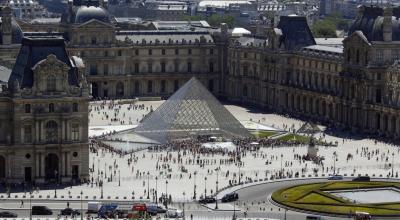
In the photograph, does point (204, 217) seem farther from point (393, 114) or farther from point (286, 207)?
point (393, 114)

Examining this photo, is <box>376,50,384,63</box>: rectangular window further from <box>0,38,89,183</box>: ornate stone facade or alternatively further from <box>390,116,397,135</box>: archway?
<box>0,38,89,183</box>: ornate stone facade

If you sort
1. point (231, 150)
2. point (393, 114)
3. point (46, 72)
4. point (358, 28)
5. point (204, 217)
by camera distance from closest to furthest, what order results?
point (204, 217)
point (46, 72)
point (231, 150)
point (393, 114)
point (358, 28)

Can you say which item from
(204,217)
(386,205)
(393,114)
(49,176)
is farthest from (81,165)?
(393,114)

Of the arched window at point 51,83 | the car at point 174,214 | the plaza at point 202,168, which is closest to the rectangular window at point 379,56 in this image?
the plaza at point 202,168

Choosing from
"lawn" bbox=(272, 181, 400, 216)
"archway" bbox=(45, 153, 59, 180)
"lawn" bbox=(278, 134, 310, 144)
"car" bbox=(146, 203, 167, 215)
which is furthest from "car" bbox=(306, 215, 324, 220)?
"lawn" bbox=(278, 134, 310, 144)

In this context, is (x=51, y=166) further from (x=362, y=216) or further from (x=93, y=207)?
(x=362, y=216)

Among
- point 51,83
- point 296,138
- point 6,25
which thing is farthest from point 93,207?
point 6,25
